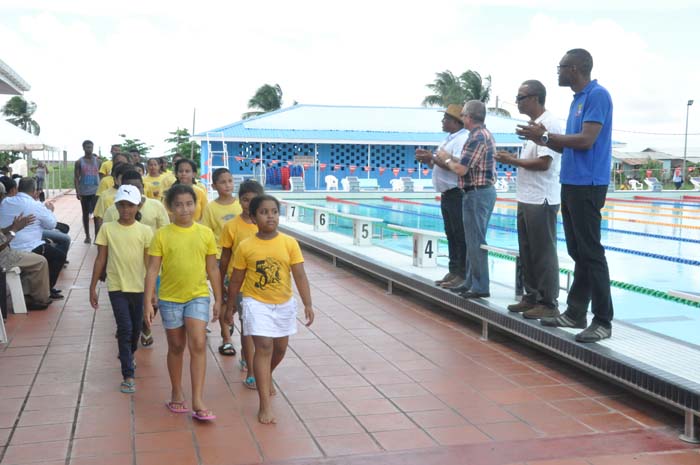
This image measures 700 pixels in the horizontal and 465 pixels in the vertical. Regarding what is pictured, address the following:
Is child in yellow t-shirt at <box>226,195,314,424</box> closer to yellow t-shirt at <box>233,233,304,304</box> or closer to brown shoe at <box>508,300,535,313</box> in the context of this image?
yellow t-shirt at <box>233,233,304,304</box>

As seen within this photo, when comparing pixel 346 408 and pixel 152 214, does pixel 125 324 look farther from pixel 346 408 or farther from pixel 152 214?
pixel 346 408

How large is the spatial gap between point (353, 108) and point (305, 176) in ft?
22.2

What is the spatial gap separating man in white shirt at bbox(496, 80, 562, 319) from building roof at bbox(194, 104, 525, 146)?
26.6m

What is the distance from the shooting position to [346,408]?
15.7 ft

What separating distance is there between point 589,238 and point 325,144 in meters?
30.8

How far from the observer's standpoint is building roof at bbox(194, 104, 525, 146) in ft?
109

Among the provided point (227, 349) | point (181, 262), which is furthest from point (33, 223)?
point (181, 262)

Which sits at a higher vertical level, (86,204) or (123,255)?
(123,255)

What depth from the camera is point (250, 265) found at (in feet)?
14.7

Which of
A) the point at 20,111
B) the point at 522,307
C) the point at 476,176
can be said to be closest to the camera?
the point at 522,307

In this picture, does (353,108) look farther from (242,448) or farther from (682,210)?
(242,448)

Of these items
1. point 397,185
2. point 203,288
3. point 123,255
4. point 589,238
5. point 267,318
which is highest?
point 589,238

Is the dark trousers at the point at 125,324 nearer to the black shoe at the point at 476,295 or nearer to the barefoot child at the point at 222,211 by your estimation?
the barefoot child at the point at 222,211

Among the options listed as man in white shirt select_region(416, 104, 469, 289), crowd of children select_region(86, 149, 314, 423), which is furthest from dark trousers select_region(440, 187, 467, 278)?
crowd of children select_region(86, 149, 314, 423)
